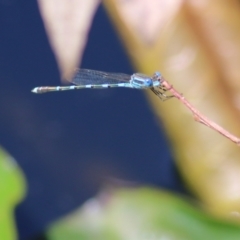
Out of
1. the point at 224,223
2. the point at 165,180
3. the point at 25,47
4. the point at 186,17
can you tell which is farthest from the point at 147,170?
the point at 25,47

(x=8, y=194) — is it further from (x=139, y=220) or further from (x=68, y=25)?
(x=68, y=25)

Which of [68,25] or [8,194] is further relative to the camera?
[68,25]

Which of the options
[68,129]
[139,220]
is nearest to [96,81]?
[68,129]

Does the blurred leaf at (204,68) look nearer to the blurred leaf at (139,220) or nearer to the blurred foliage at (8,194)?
the blurred leaf at (139,220)

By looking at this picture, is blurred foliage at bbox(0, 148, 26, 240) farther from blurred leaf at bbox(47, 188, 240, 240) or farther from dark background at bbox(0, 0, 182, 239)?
dark background at bbox(0, 0, 182, 239)

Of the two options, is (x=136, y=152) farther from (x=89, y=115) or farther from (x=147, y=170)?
(x=89, y=115)

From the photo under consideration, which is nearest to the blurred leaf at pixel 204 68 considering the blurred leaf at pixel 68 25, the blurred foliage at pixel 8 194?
the blurred leaf at pixel 68 25

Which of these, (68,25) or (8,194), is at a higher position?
(68,25)
